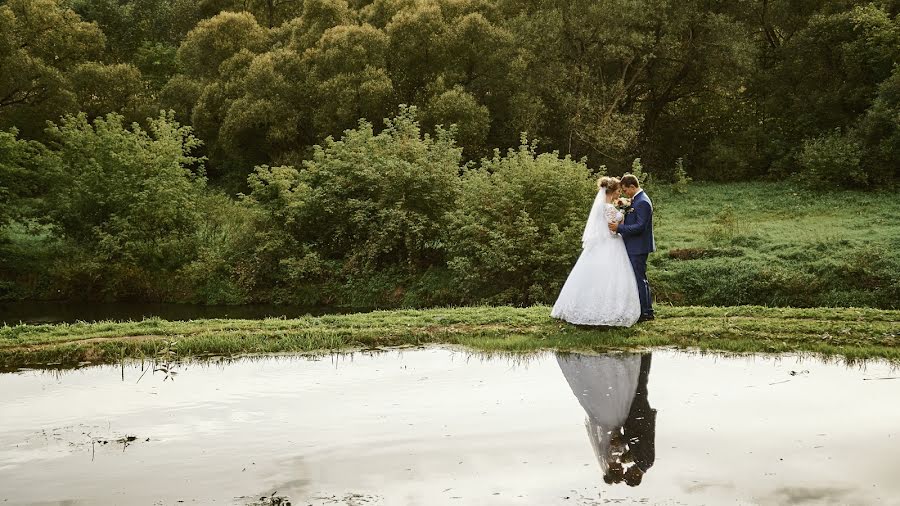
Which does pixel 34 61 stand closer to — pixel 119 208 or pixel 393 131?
pixel 119 208

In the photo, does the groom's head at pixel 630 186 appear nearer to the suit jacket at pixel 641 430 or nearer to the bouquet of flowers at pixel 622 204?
the bouquet of flowers at pixel 622 204

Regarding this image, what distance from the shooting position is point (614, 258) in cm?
1281

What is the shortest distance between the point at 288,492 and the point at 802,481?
426cm

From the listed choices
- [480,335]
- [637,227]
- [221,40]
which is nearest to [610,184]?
[637,227]

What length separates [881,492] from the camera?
695cm

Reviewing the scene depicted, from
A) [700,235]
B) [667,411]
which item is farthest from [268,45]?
[667,411]

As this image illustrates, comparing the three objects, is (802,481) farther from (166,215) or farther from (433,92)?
(433,92)

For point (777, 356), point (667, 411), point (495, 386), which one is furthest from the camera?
point (777, 356)

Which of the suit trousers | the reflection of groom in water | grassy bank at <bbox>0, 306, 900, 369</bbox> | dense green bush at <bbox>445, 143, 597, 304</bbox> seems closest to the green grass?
dense green bush at <bbox>445, 143, 597, 304</bbox>

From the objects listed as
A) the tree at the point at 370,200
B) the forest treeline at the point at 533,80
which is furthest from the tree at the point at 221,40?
the tree at the point at 370,200

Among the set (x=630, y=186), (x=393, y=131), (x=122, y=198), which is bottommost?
(x=630, y=186)

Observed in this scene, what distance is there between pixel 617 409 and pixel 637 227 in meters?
4.06

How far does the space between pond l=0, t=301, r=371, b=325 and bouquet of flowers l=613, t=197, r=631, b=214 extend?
12.0 metres

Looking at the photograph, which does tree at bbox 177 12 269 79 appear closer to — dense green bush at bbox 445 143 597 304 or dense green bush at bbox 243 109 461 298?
dense green bush at bbox 243 109 461 298
